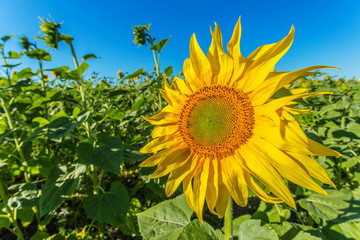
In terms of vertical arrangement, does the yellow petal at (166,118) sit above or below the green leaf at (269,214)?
above

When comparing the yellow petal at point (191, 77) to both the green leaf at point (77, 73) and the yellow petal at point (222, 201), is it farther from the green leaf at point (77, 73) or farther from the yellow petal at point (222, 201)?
the green leaf at point (77, 73)

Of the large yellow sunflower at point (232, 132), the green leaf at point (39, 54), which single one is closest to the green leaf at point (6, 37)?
the green leaf at point (39, 54)

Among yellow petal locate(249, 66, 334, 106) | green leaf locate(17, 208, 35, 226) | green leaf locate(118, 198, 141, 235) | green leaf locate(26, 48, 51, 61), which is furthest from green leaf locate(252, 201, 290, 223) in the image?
green leaf locate(26, 48, 51, 61)

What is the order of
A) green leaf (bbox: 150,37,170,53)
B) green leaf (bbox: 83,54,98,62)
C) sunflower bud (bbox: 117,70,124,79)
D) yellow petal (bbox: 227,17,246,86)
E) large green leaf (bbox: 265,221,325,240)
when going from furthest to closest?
sunflower bud (bbox: 117,70,124,79) < green leaf (bbox: 150,37,170,53) < green leaf (bbox: 83,54,98,62) < large green leaf (bbox: 265,221,325,240) < yellow petal (bbox: 227,17,246,86)

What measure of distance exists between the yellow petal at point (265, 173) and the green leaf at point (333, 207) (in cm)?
55

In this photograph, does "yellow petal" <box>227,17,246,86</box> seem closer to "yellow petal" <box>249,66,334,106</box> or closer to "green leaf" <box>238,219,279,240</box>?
"yellow petal" <box>249,66,334,106</box>

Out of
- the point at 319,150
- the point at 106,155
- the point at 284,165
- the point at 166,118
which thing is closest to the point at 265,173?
the point at 284,165

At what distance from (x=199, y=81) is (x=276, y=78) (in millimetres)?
331

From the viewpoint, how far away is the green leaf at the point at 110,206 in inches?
56.1

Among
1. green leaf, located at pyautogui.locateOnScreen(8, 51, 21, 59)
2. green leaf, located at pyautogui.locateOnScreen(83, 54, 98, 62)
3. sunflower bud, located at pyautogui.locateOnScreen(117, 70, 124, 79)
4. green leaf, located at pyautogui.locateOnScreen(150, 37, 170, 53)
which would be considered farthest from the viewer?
sunflower bud, located at pyautogui.locateOnScreen(117, 70, 124, 79)

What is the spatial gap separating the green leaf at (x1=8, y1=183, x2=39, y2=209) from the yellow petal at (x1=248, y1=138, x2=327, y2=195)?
1.74m

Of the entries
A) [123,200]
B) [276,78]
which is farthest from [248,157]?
[123,200]

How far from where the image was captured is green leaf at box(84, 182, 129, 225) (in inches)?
56.1

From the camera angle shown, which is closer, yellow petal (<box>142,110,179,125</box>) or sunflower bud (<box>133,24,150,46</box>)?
yellow petal (<box>142,110,179,125</box>)
